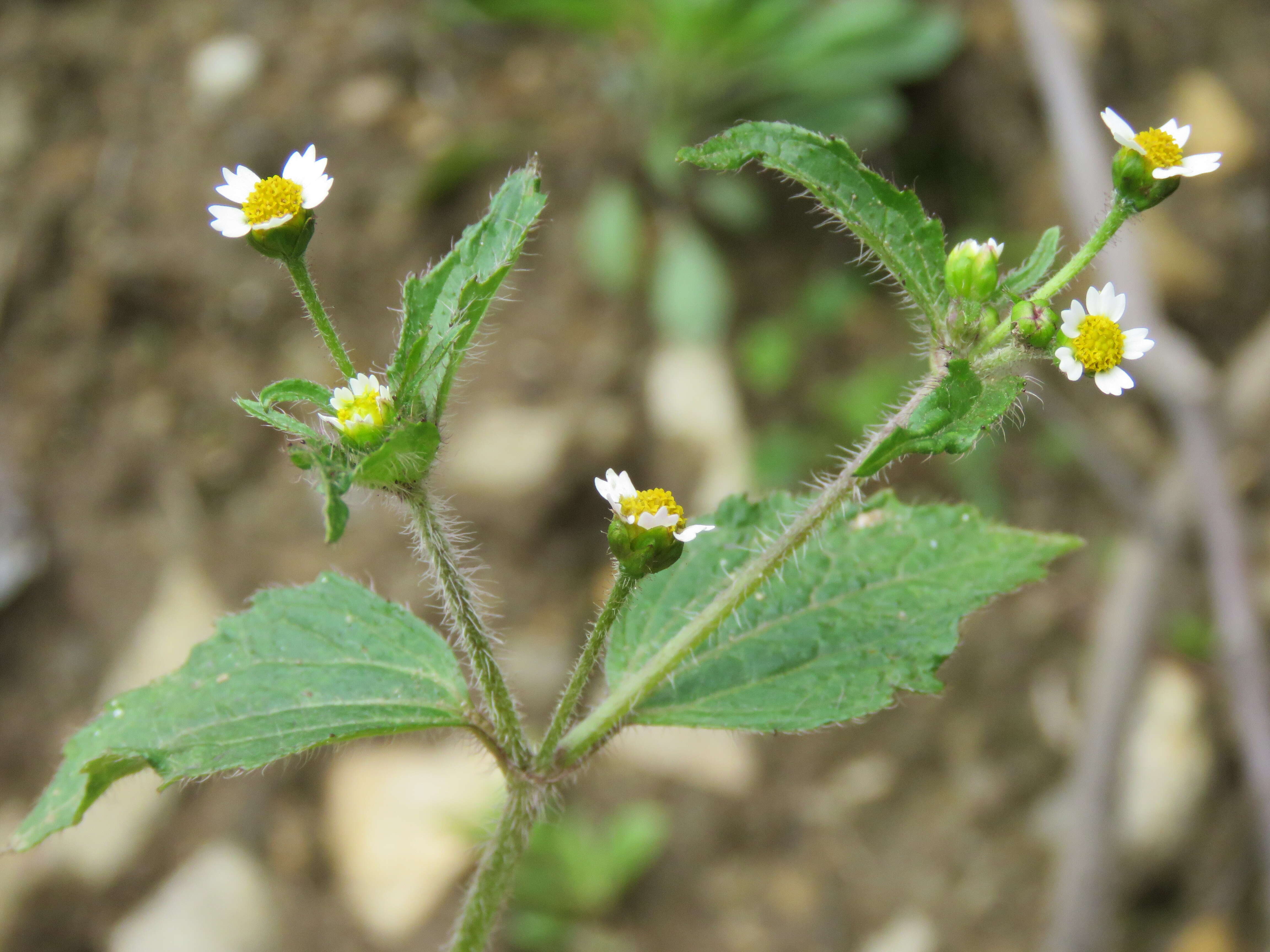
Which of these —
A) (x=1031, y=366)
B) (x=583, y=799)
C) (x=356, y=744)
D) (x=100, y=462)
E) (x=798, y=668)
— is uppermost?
(x=100, y=462)

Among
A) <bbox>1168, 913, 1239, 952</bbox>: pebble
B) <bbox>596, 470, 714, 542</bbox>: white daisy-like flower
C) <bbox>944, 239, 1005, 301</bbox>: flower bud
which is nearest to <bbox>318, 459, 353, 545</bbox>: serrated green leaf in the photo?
<bbox>596, 470, 714, 542</bbox>: white daisy-like flower

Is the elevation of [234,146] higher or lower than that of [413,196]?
higher

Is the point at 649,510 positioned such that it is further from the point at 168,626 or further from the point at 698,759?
the point at 168,626

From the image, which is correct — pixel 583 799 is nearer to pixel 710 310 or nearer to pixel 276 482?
pixel 276 482

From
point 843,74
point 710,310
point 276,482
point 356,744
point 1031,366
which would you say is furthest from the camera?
point 843,74

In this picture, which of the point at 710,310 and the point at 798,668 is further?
the point at 710,310

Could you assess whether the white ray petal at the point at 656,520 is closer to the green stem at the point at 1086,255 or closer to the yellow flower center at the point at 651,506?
the yellow flower center at the point at 651,506

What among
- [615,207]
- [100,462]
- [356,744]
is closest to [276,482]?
[100,462]

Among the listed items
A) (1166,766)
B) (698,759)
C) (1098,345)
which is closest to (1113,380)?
(1098,345)

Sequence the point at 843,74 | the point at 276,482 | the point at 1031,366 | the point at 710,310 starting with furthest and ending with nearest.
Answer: the point at 843,74, the point at 710,310, the point at 276,482, the point at 1031,366
